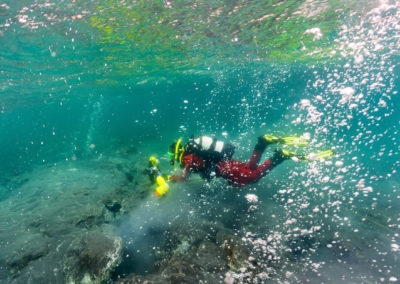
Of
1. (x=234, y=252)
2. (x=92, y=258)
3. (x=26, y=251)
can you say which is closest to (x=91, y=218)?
(x=26, y=251)

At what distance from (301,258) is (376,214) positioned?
801 cm

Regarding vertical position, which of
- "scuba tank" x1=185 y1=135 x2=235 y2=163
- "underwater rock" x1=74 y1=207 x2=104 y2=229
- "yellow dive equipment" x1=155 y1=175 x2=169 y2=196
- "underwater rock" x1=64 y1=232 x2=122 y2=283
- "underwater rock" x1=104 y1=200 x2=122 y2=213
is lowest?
"underwater rock" x1=104 y1=200 x2=122 y2=213

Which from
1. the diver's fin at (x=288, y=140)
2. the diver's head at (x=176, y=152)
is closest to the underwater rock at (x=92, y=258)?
the diver's head at (x=176, y=152)

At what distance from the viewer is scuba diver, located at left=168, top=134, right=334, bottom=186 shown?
693 cm

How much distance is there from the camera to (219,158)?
702cm

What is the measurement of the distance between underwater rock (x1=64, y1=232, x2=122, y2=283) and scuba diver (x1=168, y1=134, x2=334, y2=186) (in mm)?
2760

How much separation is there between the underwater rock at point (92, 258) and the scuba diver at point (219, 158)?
9.05 feet

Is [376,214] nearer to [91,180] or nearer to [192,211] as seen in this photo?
[192,211]

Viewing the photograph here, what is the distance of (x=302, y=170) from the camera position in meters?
17.1

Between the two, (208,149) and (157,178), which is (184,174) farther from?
(208,149)

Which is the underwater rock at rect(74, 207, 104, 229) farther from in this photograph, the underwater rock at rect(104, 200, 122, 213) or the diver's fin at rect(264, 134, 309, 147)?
the diver's fin at rect(264, 134, 309, 147)

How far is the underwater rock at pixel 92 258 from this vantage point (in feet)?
17.7

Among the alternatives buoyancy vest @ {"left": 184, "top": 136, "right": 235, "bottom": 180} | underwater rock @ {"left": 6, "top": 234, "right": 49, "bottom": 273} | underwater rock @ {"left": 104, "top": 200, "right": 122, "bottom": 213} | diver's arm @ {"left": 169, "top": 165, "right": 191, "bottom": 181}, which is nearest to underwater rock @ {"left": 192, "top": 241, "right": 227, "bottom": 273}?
diver's arm @ {"left": 169, "top": 165, "right": 191, "bottom": 181}

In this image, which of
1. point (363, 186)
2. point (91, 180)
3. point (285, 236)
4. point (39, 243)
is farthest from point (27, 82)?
point (363, 186)
